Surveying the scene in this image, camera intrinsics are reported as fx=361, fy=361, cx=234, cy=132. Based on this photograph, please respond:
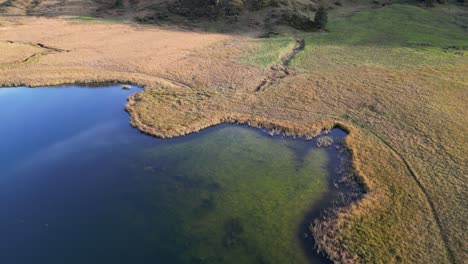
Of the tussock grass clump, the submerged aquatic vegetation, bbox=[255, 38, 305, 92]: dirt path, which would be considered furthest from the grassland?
the submerged aquatic vegetation

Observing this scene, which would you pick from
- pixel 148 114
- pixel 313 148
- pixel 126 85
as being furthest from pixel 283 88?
pixel 126 85

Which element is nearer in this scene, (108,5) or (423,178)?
(423,178)

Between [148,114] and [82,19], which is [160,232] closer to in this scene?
[148,114]

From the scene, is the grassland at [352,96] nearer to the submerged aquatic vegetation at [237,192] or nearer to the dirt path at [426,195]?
the dirt path at [426,195]

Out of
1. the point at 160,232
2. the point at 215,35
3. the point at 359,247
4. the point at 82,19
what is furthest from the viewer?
the point at 82,19

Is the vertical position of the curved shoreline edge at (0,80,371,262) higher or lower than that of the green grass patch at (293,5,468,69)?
lower

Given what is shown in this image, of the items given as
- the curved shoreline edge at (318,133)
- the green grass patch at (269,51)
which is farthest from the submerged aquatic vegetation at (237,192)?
the green grass patch at (269,51)

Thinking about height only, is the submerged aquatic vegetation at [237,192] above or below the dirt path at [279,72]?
below

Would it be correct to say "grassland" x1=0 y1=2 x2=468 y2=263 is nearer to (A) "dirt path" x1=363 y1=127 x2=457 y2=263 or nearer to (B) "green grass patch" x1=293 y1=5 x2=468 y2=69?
(A) "dirt path" x1=363 y1=127 x2=457 y2=263

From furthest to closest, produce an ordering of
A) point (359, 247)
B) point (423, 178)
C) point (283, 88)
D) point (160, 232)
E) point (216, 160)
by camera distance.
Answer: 1. point (283, 88)
2. point (216, 160)
3. point (423, 178)
4. point (160, 232)
5. point (359, 247)
